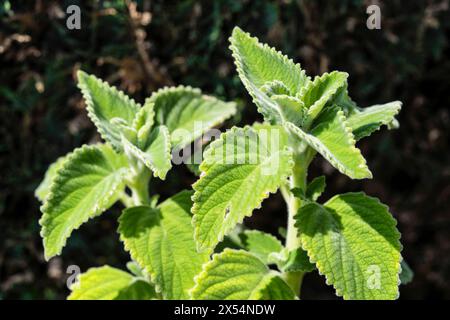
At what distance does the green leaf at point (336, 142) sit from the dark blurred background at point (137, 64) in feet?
3.15

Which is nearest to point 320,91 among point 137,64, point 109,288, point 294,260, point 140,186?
point 294,260

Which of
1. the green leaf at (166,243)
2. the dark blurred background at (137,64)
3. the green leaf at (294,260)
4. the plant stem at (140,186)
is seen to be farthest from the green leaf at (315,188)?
the dark blurred background at (137,64)

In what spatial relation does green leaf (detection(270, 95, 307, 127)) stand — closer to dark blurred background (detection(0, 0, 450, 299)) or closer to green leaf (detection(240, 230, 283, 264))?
green leaf (detection(240, 230, 283, 264))

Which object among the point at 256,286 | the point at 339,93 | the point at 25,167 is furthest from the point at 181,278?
the point at 25,167

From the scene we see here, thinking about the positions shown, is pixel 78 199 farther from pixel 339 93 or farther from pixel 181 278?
pixel 339 93

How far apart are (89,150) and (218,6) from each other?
33.6 inches

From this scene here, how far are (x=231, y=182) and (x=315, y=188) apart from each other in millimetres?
217

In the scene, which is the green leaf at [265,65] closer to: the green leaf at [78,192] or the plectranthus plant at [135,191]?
the plectranthus plant at [135,191]

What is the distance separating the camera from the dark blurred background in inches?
80.7

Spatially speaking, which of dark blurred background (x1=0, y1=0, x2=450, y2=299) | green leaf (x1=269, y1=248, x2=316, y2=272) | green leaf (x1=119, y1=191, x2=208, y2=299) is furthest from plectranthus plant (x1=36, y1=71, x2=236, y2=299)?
dark blurred background (x1=0, y1=0, x2=450, y2=299)

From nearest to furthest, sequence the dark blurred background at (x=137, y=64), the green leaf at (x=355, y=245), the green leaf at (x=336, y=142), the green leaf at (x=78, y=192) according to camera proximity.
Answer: the green leaf at (x=336, y=142), the green leaf at (x=355, y=245), the green leaf at (x=78, y=192), the dark blurred background at (x=137, y=64)

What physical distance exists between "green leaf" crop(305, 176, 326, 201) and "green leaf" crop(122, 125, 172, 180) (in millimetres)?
278

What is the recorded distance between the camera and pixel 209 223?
113cm

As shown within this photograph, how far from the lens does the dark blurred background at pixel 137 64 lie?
2049mm
